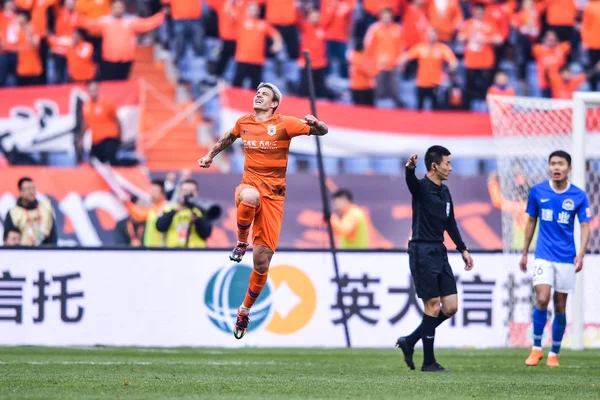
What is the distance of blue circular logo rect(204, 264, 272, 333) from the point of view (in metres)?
14.9

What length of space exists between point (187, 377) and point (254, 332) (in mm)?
4978

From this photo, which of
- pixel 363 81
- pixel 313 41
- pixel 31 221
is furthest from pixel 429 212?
pixel 313 41

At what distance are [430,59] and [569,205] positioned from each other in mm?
9989

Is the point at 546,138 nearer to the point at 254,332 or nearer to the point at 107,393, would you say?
the point at 254,332

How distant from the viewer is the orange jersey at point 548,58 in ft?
71.5

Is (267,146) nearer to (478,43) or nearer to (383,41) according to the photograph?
(383,41)

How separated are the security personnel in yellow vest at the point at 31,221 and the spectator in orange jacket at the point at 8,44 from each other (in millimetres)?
5638

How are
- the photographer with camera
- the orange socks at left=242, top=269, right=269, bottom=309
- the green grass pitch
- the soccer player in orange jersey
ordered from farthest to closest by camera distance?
the photographer with camera → the orange socks at left=242, top=269, right=269, bottom=309 → the soccer player in orange jersey → the green grass pitch

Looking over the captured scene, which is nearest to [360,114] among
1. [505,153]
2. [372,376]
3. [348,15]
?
[348,15]

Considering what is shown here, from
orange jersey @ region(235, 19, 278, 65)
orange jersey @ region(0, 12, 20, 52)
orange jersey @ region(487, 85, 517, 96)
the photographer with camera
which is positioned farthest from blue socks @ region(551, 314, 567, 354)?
orange jersey @ region(0, 12, 20, 52)

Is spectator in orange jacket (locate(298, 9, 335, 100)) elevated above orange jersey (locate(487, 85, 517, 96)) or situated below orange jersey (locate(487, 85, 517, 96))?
above

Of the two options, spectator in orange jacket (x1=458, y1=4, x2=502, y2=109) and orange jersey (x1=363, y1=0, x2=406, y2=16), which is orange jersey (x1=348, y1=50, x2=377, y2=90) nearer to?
spectator in orange jacket (x1=458, y1=4, x2=502, y2=109)

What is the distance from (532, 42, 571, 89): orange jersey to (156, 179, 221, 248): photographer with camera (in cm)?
877

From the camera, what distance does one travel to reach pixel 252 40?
21.6 metres
